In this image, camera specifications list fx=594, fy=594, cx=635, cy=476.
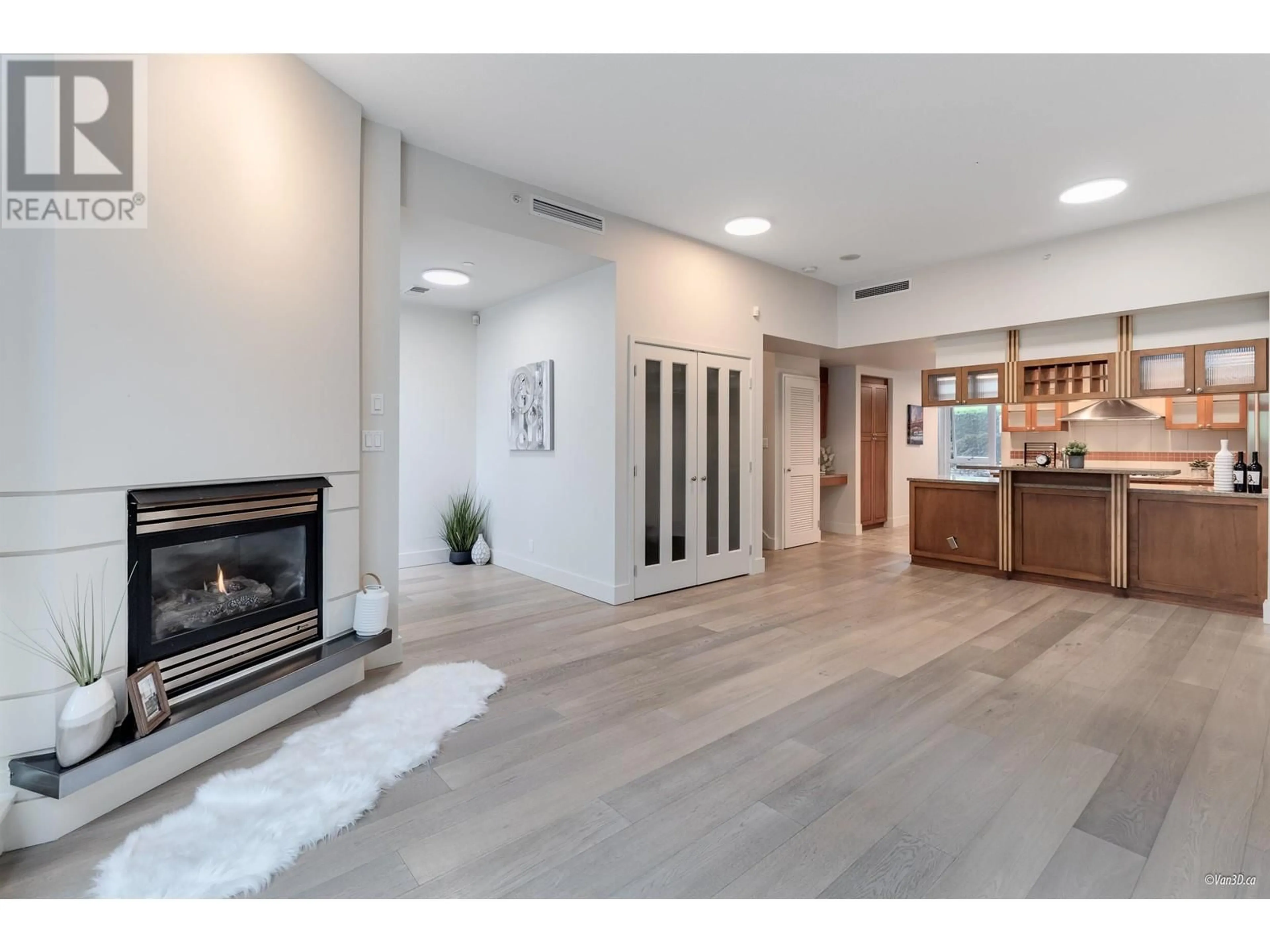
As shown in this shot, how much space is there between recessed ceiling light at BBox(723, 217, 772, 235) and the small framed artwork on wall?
17.1 ft

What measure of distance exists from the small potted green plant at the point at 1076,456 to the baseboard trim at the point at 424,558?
19.7ft

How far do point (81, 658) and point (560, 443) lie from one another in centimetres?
353

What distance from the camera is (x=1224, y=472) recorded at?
179 inches

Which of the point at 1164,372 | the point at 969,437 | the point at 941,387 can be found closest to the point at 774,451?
the point at 941,387

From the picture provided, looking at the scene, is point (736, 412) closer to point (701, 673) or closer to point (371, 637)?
point (701, 673)

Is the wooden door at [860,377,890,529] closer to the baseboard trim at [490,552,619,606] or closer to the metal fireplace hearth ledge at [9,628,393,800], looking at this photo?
the baseboard trim at [490,552,619,606]

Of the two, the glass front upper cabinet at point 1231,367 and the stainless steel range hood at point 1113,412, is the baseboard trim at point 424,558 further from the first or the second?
the glass front upper cabinet at point 1231,367

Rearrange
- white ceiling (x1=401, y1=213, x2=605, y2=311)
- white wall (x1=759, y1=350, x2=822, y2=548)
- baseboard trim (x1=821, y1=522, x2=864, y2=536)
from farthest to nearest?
baseboard trim (x1=821, y1=522, x2=864, y2=536)
white wall (x1=759, y1=350, x2=822, y2=548)
white ceiling (x1=401, y1=213, x2=605, y2=311)

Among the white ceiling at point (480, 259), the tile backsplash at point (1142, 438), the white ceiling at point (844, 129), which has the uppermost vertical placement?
the white ceiling at point (844, 129)

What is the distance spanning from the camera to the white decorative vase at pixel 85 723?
1823 mm

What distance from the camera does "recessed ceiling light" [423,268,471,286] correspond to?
4855 mm

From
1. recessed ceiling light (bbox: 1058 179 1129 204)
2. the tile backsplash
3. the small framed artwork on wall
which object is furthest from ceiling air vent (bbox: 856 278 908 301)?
the small framed artwork on wall

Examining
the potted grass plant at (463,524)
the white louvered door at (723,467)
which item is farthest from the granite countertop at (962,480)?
the potted grass plant at (463,524)

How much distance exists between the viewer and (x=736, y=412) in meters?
5.59
